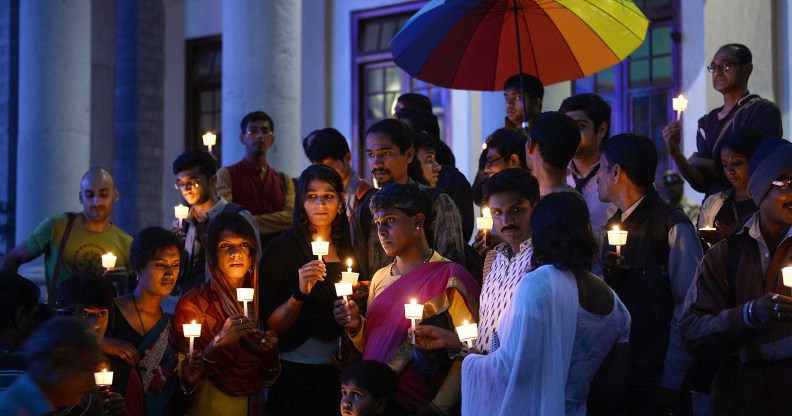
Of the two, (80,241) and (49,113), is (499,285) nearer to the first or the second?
(80,241)

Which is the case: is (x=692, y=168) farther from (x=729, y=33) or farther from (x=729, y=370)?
(x=729, y=33)

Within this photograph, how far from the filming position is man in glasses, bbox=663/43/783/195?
6297mm

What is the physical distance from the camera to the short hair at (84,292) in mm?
5180

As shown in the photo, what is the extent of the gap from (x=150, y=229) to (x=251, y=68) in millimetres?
4297

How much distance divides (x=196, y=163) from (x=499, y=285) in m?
3.40

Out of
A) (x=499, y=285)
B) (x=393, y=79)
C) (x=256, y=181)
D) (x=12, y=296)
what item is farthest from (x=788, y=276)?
(x=393, y=79)

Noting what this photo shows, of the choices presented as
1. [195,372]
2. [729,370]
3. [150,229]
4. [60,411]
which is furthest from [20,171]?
[729,370]

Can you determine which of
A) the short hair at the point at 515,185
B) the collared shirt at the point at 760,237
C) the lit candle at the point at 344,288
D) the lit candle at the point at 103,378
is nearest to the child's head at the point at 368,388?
the lit candle at the point at 344,288

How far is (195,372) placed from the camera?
5.17 m

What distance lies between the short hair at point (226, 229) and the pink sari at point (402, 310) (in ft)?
3.17

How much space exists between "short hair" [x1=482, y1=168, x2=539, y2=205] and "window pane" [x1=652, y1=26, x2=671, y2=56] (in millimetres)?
7443

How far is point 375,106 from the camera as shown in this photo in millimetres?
13516

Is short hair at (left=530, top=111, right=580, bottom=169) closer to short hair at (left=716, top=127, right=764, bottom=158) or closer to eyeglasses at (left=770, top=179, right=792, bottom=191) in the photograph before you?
eyeglasses at (left=770, top=179, right=792, bottom=191)

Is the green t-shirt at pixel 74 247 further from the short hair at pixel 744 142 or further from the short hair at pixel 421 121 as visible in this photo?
the short hair at pixel 744 142
